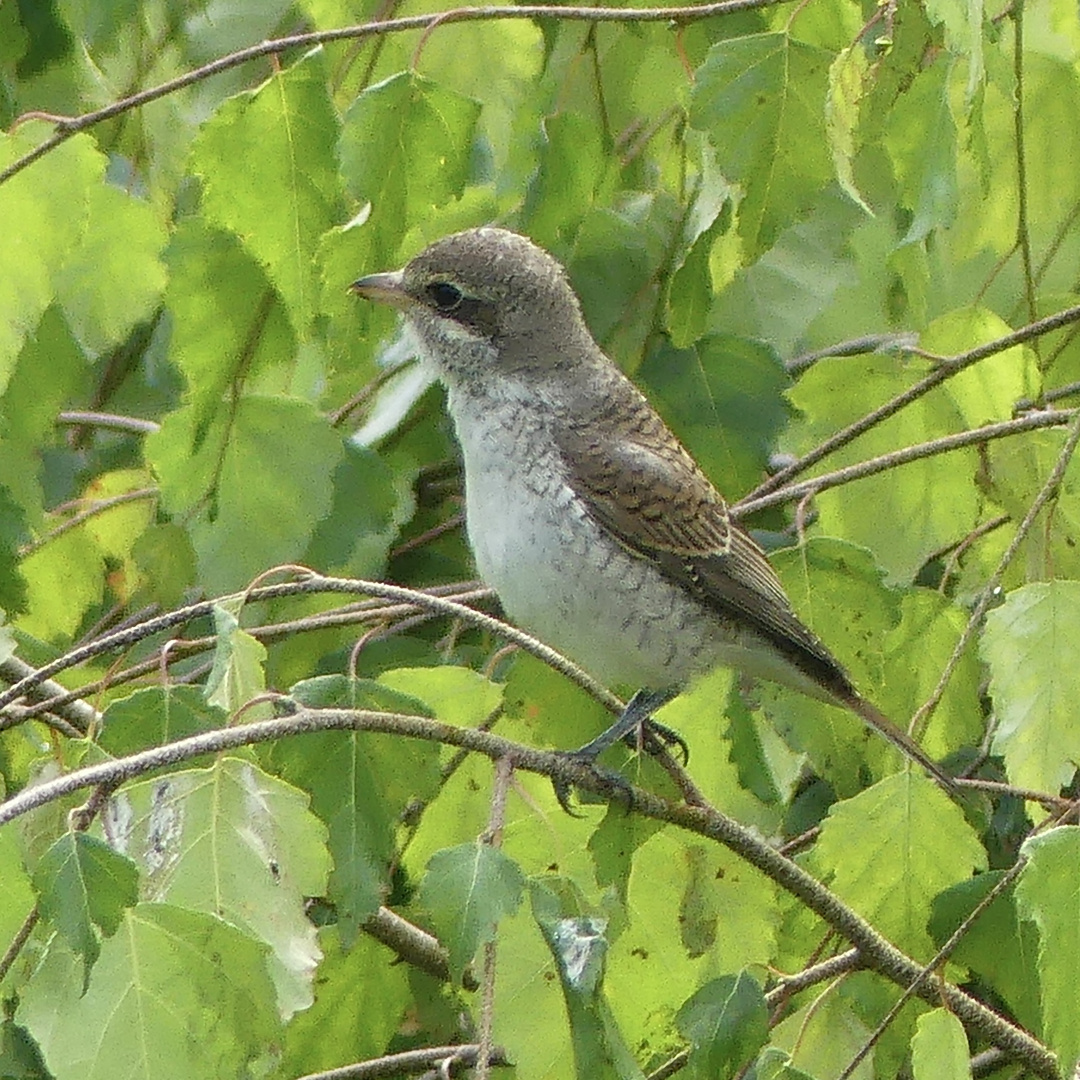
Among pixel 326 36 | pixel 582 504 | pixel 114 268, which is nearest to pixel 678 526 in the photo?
pixel 582 504

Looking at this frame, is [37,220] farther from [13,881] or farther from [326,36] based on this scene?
[13,881]

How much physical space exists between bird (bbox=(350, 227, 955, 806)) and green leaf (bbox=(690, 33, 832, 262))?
0.61 m

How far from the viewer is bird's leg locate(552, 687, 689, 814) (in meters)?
2.29

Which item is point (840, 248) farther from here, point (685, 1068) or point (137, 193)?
point (685, 1068)

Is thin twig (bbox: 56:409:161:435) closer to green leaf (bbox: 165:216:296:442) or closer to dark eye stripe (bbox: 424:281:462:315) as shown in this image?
dark eye stripe (bbox: 424:281:462:315)

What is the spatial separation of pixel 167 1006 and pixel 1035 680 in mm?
1017

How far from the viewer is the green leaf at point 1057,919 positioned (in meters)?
1.74

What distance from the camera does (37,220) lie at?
6.95 ft

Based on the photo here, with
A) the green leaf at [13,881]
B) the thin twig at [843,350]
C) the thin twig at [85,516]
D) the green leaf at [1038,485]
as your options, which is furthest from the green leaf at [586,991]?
the thin twig at [843,350]

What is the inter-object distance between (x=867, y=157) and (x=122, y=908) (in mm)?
1840

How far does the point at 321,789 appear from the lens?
2.03 metres

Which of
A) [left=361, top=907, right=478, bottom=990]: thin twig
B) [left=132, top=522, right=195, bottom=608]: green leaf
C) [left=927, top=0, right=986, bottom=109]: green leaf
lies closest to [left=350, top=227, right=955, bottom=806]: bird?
[left=361, top=907, right=478, bottom=990]: thin twig

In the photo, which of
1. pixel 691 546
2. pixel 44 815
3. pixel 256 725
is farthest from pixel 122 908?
pixel 691 546

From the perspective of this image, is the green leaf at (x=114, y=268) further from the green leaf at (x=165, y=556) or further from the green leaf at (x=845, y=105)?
the green leaf at (x=845, y=105)
